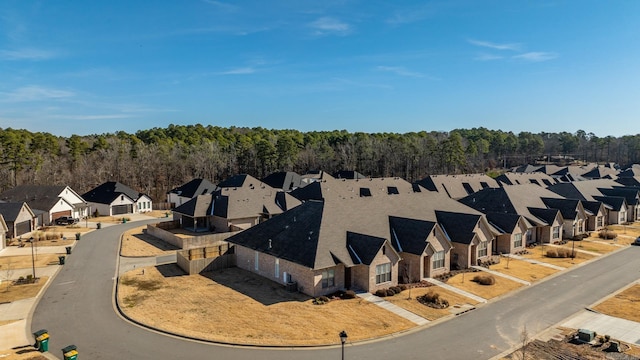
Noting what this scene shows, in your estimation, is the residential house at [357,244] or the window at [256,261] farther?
the window at [256,261]

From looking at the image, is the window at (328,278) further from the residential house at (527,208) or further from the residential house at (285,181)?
the residential house at (285,181)

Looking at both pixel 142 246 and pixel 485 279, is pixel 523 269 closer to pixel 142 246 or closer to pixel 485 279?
pixel 485 279

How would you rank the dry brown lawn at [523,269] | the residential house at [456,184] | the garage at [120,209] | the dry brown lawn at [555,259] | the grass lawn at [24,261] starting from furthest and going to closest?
1. the residential house at [456,184]
2. the garage at [120,209]
3. the dry brown lawn at [555,259]
4. the grass lawn at [24,261]
5. the dry brown lawn at [523,269]

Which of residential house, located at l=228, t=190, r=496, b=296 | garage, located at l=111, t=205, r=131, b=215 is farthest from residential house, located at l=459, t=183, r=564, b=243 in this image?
garage, located at l=111, t=205, r=131, b=215

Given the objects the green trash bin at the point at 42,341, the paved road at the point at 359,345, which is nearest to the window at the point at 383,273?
the paved road at the point at 359,345

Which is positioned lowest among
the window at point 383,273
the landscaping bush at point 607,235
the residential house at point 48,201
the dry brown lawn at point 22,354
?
the dry brown lawn at point 22,354
